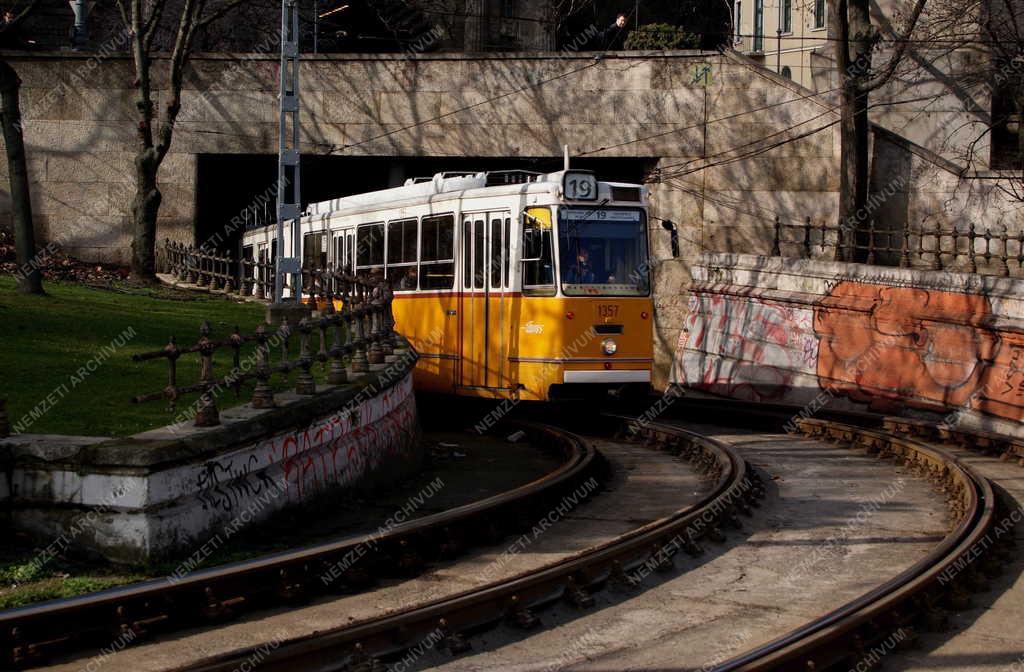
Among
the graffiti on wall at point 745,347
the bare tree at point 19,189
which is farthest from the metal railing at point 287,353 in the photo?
the graffiti on wall at point 745,347

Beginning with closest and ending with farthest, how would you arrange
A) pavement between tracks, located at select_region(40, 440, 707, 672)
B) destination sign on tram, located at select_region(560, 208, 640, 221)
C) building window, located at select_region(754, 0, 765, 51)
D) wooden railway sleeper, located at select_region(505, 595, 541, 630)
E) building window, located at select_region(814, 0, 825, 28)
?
pavement between tracks, located at select_region(40, 440, 707, 672)
wooden railway sleeper, located at select_region(505, 595, 541, 630)
destination sign on tram, located at select_region(560, 208, 640, 221)
building window, located at select_region(814, 0, 825, 28)
building window, located at select_region(754, 0, 765, 51)

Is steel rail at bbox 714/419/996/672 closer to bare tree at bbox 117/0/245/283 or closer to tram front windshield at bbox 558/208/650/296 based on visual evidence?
tram front windshield at bbox 558/208/650/296

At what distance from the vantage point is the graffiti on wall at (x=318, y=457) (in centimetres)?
968

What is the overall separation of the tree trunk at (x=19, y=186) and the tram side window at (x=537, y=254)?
26.6 feet

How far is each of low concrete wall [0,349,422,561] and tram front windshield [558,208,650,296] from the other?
6.51 meters

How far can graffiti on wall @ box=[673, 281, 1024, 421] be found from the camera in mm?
20031

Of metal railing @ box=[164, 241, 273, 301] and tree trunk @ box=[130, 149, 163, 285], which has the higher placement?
tree trunk @ box=[130, 149, 163, 285]

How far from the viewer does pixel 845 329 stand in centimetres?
2350

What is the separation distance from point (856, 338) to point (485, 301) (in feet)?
26.7

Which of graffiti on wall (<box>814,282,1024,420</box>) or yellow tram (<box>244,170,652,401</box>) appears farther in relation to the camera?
graffiti on wall (<box>814,282,1024,420</box>)

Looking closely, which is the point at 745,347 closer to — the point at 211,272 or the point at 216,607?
the point at 211,272

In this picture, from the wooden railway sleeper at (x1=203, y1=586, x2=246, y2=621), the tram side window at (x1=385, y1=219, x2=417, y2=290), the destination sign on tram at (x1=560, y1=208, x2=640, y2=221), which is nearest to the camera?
the wooden railway sleeper at (x1=203, y1=586, x2=246, y2=621)

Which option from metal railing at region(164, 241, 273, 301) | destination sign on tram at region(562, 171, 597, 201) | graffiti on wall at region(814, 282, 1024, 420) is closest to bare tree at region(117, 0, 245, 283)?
metal railing at region(164, 241, 273, 301)

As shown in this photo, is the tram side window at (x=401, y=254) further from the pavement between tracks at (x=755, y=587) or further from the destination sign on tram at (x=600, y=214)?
the pavement between tracks at (x=755, y=587)
